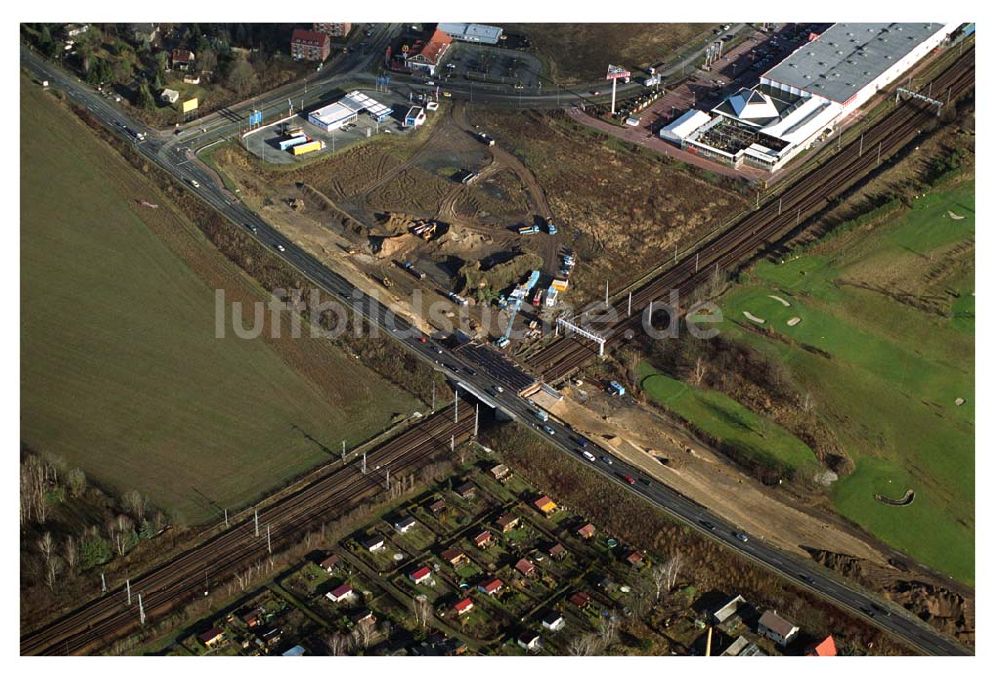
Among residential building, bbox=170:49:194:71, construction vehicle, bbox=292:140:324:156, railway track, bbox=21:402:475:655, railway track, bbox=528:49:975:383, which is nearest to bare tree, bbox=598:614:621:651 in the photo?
railway track, bbox=21:402:475:655

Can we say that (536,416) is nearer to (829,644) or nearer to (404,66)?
(829,644)

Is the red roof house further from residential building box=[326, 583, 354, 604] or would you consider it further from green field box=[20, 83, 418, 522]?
green field box=[20, 83, 418, 522]

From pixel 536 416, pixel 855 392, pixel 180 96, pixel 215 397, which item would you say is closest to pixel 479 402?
pixel 536 416

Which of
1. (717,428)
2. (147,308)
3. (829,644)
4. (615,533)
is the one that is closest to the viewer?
(829,644)

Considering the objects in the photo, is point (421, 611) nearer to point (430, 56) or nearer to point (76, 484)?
point (76, 484)

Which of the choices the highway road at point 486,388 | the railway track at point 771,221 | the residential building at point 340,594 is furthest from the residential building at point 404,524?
the railway track at point 771,221

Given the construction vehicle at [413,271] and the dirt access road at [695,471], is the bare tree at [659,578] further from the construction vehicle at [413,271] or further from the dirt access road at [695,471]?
the construction vehicle at [413,271]

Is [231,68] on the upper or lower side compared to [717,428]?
upper
